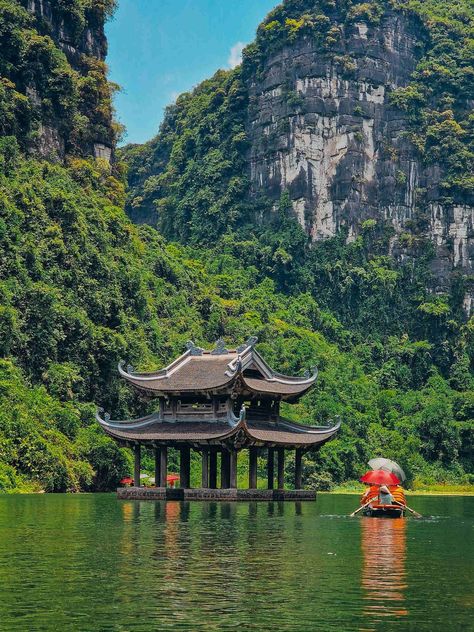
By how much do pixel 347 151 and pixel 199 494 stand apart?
72.5m

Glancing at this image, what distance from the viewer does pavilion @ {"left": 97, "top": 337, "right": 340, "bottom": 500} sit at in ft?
133

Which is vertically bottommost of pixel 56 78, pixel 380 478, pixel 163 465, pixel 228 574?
pixel 163 465

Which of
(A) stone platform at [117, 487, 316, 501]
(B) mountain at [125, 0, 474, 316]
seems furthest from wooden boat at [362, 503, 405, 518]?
(B) mountain at [125, 0, 474, 316]

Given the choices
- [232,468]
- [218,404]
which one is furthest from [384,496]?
[218,404]

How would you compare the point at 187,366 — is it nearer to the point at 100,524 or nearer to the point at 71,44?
the point at 100,524

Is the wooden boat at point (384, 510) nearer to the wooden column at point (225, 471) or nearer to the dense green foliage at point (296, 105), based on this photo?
the wooden column at point (225, 471)

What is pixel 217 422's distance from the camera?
41500 mm

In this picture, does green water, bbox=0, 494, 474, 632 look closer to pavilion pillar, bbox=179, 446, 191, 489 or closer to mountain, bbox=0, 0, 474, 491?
pavilion pillar, bbox=179, 446, 191, 489

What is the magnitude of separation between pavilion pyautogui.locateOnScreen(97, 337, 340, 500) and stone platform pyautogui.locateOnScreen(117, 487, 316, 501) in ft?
0.12

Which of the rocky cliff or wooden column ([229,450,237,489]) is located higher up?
the rocky cliff

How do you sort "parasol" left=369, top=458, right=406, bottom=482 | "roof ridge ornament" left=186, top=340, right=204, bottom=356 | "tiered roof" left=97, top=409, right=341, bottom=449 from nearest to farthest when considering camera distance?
1. "parasol" left=369, top=458, right=406, bottom=482
2. "tiered roof" left=97, top=409, right=341, bottom=449
3. "roof ridge ornament" left=186, top=340, right=204, bottom=356

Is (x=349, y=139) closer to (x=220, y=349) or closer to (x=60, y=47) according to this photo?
(x=60, y=47)

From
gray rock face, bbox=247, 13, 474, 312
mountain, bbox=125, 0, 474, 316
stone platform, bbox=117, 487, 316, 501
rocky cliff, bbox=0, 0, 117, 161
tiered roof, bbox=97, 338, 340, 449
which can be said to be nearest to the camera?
stone platform, bbox=117, 487, 316, 501

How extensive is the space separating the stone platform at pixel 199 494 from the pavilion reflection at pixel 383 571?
1071 cm
